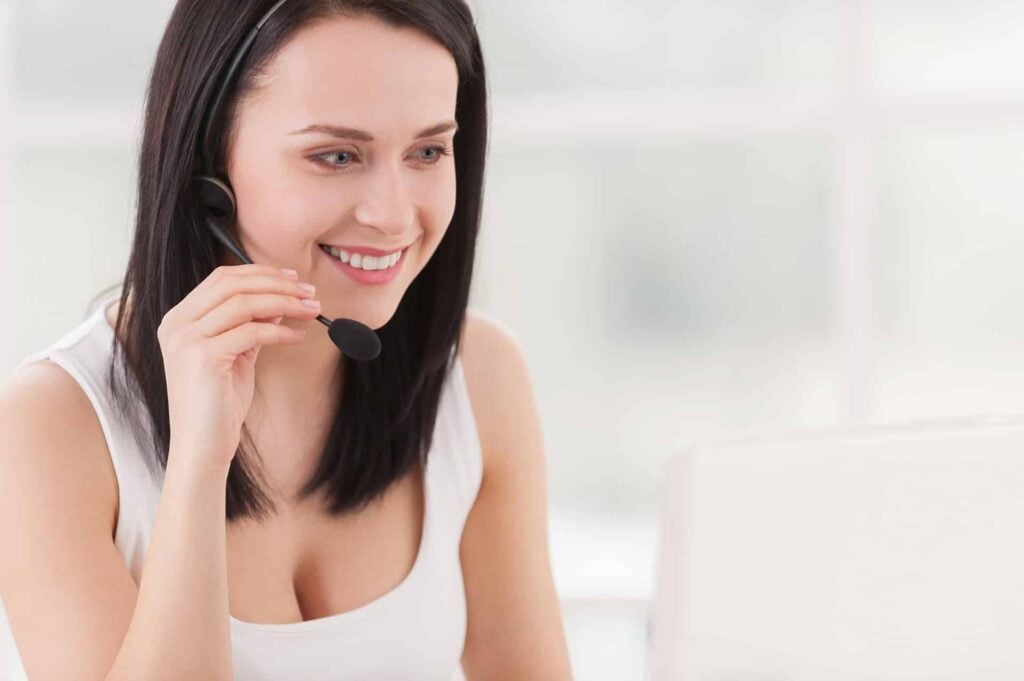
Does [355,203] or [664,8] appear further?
[664,8]

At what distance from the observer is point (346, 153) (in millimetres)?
1219

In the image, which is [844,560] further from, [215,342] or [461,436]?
[461,436]

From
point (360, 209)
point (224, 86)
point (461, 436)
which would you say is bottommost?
point (461, 436)

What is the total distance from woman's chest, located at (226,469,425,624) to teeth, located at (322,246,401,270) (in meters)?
0.32

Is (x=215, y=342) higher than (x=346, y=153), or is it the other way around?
(x=346, y=153)

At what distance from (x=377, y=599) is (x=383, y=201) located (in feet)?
1.48

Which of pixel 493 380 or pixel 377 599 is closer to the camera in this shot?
pixel 377 599

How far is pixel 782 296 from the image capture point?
2916 mm

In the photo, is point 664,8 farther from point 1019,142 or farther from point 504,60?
point 1019,142

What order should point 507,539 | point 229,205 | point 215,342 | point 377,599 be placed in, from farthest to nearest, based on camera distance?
point 507,539, point 377,599, point 229,205, point 215,342

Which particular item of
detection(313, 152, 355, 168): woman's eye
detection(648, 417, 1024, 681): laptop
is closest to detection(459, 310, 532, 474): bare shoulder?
detection(313, 152, 355, 168): woman's eye

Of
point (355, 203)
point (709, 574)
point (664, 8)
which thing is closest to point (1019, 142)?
point (664, 8)

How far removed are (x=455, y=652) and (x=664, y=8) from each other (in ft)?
6.34

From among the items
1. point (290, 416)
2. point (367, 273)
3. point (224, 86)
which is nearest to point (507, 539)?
point (290, 416)
